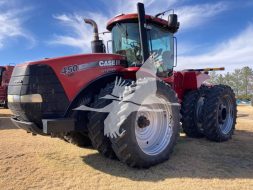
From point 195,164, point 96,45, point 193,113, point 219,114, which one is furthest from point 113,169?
point 219,114

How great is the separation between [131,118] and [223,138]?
11.8 ft

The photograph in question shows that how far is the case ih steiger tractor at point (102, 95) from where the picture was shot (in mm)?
5484

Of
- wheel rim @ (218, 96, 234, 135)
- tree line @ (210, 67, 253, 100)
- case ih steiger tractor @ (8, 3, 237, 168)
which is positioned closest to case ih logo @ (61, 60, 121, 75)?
case ih steiger tractor @ (8, 3, 237, 168)

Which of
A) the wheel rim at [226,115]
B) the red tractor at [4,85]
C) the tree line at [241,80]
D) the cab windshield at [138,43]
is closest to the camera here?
the cab windshield at [138,43]

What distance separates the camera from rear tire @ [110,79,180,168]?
540 centimetres

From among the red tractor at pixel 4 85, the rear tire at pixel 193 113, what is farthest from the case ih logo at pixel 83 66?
the red tractor at pixel 4 85

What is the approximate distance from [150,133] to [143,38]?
6.28 feet

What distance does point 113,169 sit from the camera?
5.61 m

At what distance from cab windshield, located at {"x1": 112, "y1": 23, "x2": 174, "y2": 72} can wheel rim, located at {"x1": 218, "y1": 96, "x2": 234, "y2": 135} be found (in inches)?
71.4

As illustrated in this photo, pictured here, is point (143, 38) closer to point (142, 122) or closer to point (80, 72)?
point (80, 72)

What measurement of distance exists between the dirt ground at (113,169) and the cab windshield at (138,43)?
6.74 ft

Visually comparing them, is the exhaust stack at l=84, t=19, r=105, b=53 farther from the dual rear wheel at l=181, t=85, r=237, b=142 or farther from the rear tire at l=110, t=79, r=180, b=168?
the dual rear wheel at l=181, t=85, r=237, b=142

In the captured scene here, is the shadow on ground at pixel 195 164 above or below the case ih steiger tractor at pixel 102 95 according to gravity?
below

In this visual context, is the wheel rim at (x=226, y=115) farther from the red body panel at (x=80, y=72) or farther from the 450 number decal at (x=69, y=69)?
the 450 number decal at (x=69, y=69)
